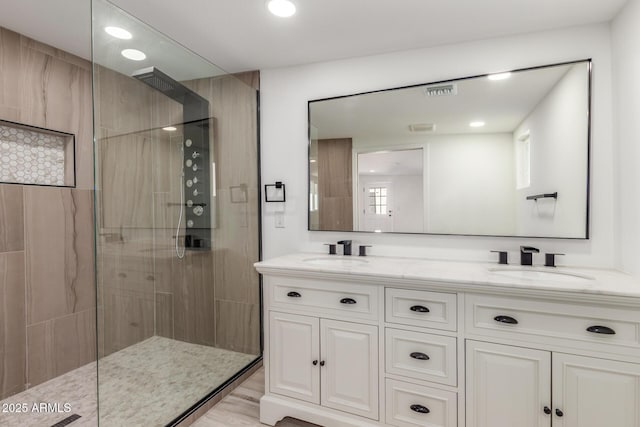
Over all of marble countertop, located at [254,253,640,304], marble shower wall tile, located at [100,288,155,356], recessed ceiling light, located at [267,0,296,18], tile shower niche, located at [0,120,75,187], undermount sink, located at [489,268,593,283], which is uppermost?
recessed ceiling light, located at [267,0,296,18]

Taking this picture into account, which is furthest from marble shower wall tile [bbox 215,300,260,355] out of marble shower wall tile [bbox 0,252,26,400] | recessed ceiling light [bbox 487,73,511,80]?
recessed ceiling light [bbox 487,73,511,80]

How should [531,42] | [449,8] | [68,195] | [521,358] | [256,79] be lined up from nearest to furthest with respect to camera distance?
[521,358] → [449,8] → [531,42] → [68,195] → [256,79]

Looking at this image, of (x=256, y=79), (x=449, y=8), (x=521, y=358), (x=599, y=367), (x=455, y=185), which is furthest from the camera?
(x=256, y=79)

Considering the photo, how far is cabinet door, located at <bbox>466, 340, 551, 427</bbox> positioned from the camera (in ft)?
4.54

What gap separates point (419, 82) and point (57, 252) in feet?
9.50

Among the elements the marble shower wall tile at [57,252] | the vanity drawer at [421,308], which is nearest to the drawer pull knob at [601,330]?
the vanity drawer at [421,308]

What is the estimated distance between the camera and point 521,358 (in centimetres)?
141

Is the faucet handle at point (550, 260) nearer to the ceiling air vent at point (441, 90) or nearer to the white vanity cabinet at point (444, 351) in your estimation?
the white vanity cabinet at point (444, 351)

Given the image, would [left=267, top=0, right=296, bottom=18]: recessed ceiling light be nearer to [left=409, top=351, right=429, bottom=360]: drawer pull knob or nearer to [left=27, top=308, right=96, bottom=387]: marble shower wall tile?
[left=409, top=351, right=429, bottom=360]: drawer pull knob

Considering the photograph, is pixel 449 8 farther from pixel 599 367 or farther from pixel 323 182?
pixel 599 367

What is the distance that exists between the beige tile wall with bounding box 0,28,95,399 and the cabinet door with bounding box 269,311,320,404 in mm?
1653

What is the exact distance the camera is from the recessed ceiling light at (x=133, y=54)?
1663 mm

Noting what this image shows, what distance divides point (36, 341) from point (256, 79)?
2.51m

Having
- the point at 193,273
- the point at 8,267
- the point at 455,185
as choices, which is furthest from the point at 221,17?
the point at 8,267
